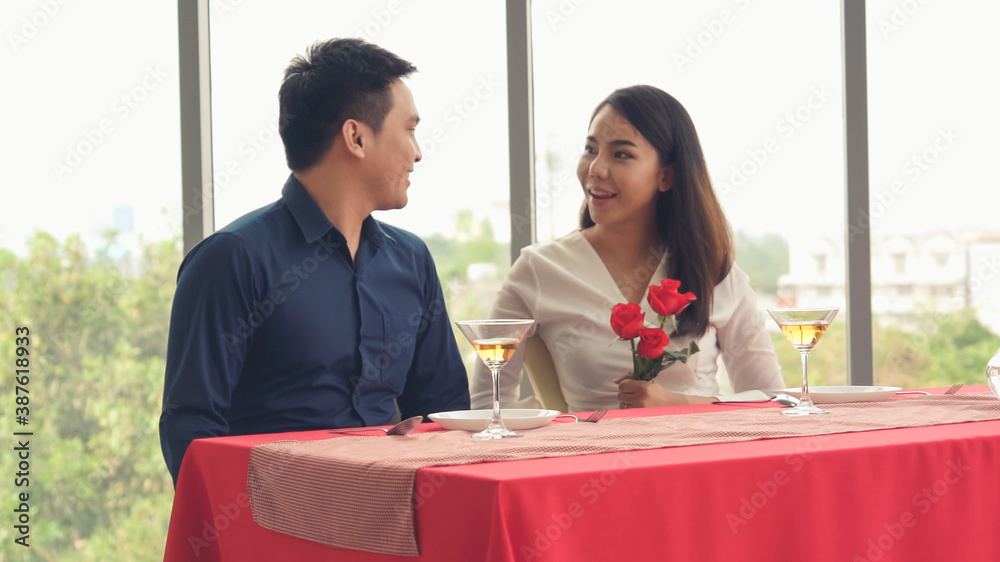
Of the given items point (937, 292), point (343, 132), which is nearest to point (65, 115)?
point (343, 132)

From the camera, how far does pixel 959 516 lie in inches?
46.7

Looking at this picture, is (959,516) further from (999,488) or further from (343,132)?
(343,132)

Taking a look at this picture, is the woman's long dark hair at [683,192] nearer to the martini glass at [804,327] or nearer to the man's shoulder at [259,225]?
the martini glass at [804,327]

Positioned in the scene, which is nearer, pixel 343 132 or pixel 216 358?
pixel 216 358

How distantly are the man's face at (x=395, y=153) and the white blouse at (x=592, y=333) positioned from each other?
544 millimetres

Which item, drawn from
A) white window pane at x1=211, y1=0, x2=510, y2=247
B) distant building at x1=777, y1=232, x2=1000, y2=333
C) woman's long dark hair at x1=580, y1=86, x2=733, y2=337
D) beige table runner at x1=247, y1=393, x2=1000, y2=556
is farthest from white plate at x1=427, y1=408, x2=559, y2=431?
distant building at x1=777, y1=232, x2=1000, y2=333

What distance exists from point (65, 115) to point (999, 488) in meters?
2.72

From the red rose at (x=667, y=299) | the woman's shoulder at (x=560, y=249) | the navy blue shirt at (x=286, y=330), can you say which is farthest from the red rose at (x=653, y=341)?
the woman's shoulder at (x=560, y=249)

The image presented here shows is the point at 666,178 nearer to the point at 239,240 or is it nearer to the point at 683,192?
the point at 683,192

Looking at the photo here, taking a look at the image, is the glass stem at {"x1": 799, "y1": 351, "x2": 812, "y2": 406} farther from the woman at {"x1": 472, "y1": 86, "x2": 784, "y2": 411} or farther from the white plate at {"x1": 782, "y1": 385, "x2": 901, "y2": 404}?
the woman at {"x1": 472, "y1": 86, "x2": 784, "y2": 411}

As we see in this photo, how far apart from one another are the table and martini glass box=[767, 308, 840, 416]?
26 cm

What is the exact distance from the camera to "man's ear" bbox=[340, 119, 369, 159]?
1994 millimetres

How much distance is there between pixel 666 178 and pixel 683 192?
8 cm

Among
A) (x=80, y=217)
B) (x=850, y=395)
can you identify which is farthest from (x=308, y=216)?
(x=80, y=217)
